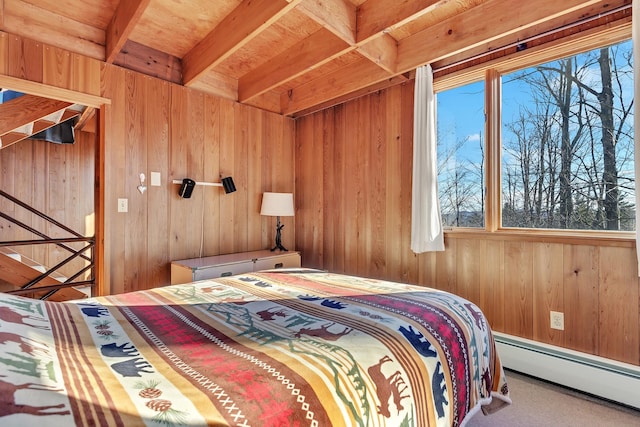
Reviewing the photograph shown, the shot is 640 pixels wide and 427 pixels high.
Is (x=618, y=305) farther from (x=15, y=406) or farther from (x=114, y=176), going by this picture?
(x=114, y=176)

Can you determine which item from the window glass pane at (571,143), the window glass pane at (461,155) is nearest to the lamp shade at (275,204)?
the window glass pane at (461,155)

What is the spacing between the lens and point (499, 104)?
2441 millimetres

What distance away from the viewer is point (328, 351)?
911mm

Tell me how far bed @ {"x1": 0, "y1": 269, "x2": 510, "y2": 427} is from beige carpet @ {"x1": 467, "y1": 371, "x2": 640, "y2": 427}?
34 centimetres

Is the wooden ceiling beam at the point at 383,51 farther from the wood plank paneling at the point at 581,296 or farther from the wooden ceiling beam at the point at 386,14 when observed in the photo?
the wood plank paneling at the point at 581,296

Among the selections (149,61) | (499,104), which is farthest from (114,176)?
(499,104)

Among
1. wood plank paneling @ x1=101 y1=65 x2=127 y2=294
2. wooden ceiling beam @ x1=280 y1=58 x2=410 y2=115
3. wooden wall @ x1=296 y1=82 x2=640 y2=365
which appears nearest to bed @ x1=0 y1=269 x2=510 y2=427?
wooden wall @ x1=296 y1=82 x2=640 y2=365

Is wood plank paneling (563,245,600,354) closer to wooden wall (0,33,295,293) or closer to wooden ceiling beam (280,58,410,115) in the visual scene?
wooden ceiling beam (280,58,410,115)

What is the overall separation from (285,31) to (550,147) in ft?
7.03

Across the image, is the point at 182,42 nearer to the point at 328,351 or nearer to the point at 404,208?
the point at 404,208

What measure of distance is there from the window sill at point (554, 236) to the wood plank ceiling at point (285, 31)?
132cm

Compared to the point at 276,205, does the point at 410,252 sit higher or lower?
lower

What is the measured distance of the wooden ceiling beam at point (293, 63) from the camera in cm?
238

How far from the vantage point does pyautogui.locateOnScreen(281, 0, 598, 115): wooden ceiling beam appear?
6.20ft
